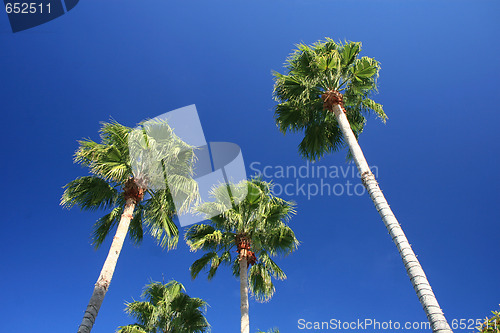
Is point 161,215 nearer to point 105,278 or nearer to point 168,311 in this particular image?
point 105,278

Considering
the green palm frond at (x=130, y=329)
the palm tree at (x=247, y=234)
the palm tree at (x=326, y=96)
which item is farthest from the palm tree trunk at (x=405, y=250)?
the green palm frond at (x=130, y=329)

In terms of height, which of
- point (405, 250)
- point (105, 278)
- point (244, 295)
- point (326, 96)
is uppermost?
point (326, 96)

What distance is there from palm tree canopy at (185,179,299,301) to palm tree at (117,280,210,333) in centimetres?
202

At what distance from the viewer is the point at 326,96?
901 cm

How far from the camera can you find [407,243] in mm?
5898

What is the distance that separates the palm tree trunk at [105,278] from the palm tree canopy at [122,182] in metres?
0.75

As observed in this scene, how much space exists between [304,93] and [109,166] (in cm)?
598

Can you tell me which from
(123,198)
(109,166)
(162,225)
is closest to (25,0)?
(109,166)

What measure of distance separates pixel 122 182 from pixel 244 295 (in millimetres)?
5333

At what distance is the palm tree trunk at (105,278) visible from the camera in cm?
538

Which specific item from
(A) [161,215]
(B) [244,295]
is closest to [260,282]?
(B) [244,295]

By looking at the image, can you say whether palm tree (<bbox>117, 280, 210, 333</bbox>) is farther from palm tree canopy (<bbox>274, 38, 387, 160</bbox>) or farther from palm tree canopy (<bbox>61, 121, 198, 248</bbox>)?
palm tree canopy (<bbox>274, 38, 387, 160</bbox>)

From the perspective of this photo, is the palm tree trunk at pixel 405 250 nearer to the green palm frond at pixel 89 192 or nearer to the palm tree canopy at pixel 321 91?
the palm tree canopy at pixel 321 91

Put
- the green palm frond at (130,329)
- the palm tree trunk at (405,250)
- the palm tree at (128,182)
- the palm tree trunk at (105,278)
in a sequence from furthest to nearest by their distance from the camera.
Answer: the green palm frond at (130,329) → the palm tree at (128,182) → the palm tree trunk at (105,278) → the palm tree trunk at (405,250)
